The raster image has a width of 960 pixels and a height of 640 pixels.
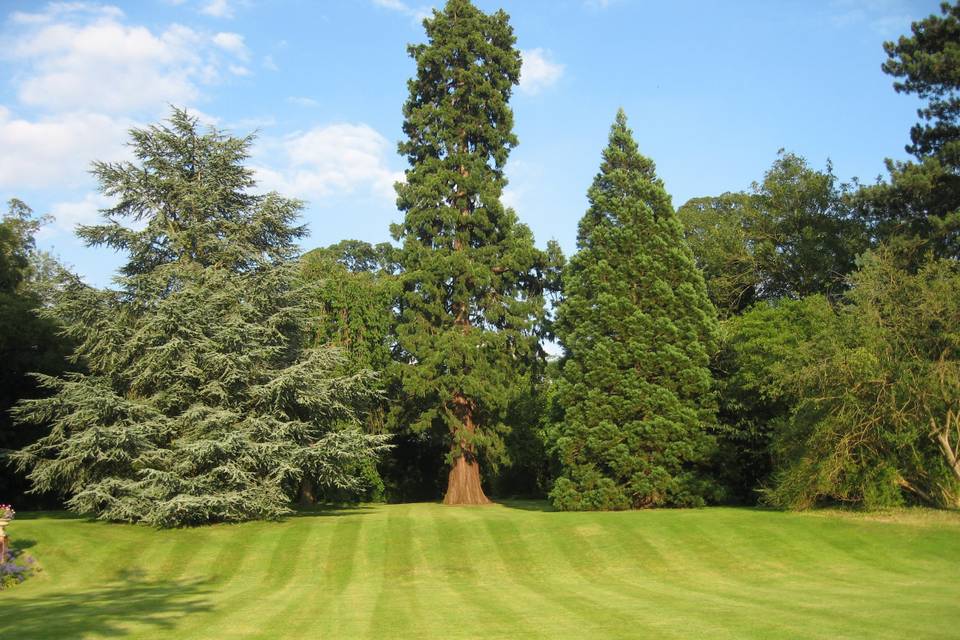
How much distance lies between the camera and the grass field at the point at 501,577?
1091 cm

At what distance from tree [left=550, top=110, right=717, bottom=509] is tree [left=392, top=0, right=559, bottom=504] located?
4.57 m

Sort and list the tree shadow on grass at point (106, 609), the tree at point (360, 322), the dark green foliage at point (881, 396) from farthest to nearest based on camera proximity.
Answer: the tree at point (360, 322), the dark green foliage at point (881, 396), the tree shadow on grass at point (106, 609)

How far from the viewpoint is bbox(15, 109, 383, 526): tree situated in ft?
72.1

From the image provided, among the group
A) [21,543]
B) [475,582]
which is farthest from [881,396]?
[21,543]

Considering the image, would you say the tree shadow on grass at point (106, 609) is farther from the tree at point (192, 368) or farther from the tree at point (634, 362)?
the tree at point (634, 362)

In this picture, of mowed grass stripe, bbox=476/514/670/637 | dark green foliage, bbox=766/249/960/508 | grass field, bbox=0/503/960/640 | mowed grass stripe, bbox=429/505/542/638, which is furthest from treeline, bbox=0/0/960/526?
mowed grass stripe, bbox=476/514/670/637

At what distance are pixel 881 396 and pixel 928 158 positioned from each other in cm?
1106

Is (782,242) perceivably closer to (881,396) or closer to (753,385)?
(753,385)

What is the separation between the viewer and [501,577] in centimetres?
1689

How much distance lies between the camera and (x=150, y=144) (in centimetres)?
2559

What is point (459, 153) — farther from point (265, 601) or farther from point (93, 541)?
point (265, 601)

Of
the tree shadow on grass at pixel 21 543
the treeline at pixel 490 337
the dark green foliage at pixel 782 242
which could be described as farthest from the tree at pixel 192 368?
the dark green foliage at pixel 782 242

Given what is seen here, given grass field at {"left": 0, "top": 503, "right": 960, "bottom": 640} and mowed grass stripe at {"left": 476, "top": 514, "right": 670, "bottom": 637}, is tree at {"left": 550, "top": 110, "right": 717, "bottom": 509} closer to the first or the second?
grass field at {"left": 0, "top": 503, "right": 960, "bottom": 640}

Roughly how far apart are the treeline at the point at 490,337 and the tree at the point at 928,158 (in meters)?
0.10
